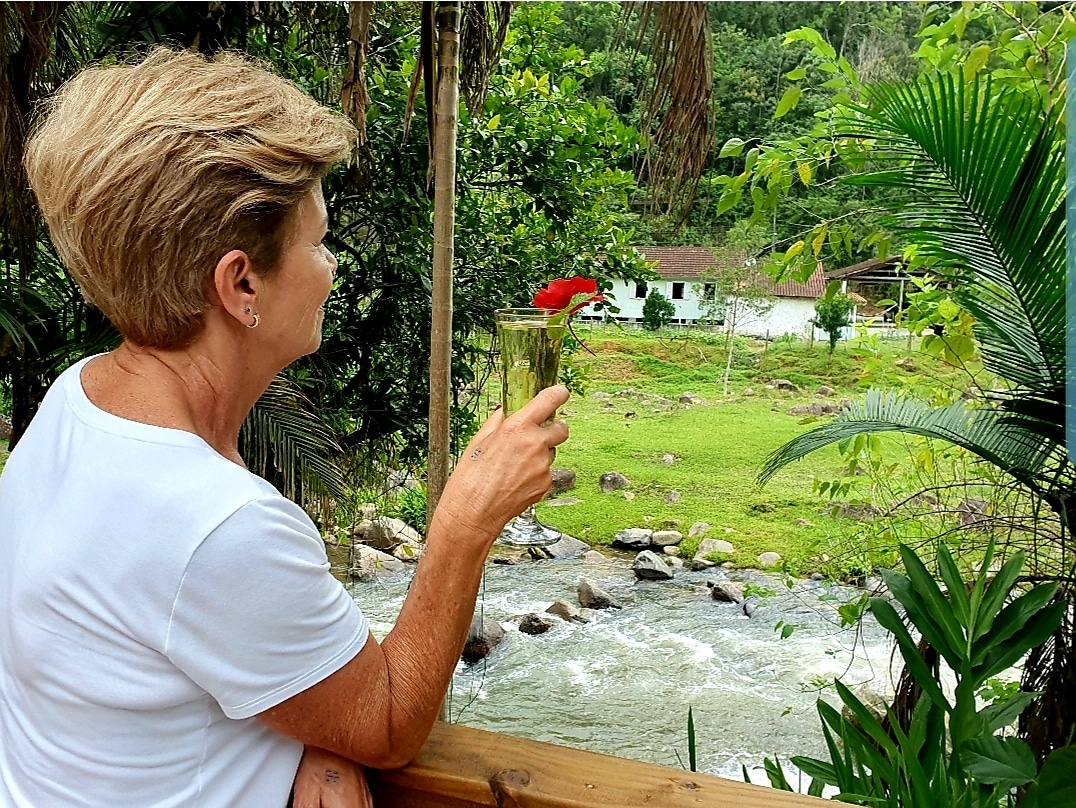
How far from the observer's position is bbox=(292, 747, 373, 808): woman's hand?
669 mm

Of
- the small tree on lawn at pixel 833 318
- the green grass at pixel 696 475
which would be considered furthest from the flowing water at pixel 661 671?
the small tree on lawn at pixel 833 318

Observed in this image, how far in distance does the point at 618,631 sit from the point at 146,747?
655cm

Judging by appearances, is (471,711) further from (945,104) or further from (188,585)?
(188,585)

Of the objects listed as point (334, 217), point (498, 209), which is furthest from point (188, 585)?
point (498, 209)

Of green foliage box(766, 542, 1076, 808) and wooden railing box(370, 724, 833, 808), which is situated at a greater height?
wooden railing box(370, 724, 833, 808)

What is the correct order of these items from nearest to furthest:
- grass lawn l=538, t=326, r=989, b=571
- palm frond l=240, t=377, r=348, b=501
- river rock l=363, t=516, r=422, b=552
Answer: palm frond l=240, t=377, r=348, b=501, river rock l=363, t=516, r=422, b=552, grass lawn l=538, t=326, r=989, b=571

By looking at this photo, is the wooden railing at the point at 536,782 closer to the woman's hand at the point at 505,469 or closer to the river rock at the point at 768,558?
the woman's hand at the point at 505,469

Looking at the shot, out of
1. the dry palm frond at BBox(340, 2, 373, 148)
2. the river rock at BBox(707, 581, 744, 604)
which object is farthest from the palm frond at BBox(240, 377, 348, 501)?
the river rock at BBox(707, 581, 744, 604)

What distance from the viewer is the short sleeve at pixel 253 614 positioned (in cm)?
58

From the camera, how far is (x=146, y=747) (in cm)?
62

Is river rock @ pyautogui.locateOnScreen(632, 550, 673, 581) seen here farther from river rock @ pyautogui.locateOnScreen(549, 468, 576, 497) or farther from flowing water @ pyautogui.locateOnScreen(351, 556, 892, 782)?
river rock @ pyautogui.locateOnScreen(549, 468, 576, 497)

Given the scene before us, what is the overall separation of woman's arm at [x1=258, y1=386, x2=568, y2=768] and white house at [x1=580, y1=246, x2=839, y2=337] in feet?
26.0

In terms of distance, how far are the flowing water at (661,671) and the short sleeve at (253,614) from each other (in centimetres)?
480

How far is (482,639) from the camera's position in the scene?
611cm
